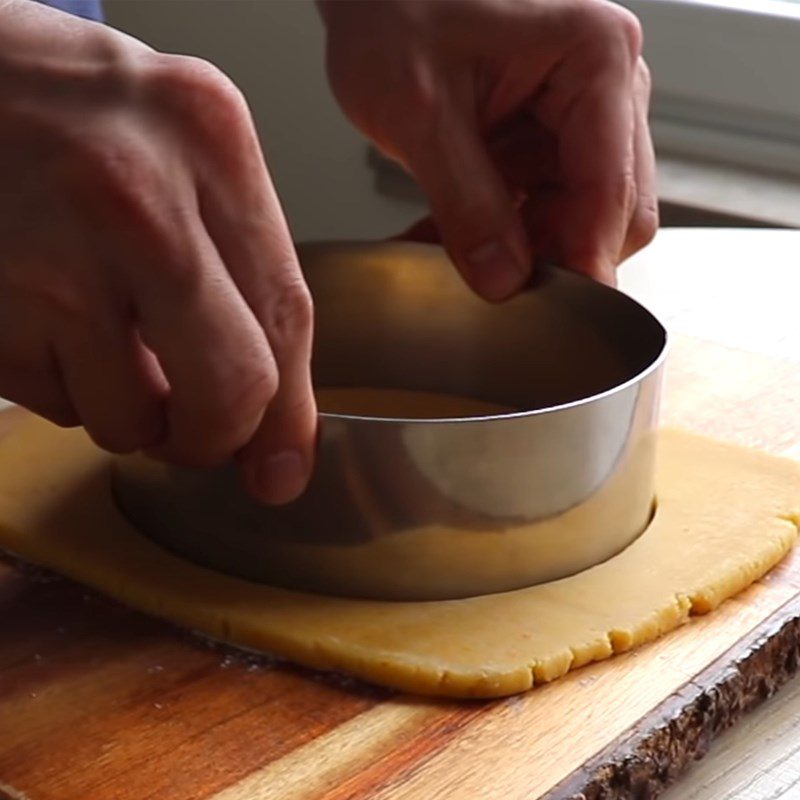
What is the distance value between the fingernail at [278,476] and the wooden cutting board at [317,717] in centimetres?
7

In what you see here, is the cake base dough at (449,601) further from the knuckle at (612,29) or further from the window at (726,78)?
the window at (726,78)

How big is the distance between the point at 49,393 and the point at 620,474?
0.26 m

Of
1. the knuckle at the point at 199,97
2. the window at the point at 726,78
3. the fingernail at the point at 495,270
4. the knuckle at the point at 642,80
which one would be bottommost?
the window at the point at 726,78

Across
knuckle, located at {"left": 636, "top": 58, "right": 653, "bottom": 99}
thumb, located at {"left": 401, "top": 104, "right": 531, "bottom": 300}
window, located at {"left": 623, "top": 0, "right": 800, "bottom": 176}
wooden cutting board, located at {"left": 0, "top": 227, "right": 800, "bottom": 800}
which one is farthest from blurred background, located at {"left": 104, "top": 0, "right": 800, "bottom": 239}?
wooden cutting board, located at {"left": 0, "top": 227, "right": 800, "bottom": 800}

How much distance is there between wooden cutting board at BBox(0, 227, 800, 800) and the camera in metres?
0.55

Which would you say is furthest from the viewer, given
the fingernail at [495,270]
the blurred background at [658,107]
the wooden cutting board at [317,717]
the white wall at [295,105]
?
the white wall at [295,105]

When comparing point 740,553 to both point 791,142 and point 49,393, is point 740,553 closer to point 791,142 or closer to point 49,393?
point 49,393

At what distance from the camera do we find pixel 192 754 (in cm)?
56

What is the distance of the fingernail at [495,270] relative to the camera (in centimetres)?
83

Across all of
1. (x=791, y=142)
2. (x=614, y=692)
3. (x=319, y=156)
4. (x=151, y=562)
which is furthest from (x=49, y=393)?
(x=319, y=156)

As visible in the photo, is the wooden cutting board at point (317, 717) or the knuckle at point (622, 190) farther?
the knuckle at point (622, 190)

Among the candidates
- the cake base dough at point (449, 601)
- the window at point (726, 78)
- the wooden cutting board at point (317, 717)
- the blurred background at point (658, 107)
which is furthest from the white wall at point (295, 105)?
the wooden cutting board at point (317, 717)

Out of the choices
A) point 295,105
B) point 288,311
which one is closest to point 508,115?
point 288,311

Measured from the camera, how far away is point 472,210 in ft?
2.72
